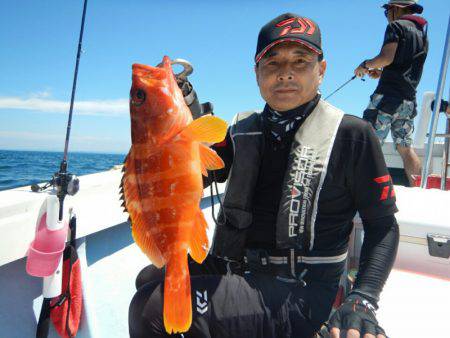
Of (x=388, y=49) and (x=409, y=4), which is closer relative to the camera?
(x=388, y=49)

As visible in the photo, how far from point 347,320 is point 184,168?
99cm

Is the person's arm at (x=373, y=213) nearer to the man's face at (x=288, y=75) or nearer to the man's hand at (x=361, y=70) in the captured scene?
the man's face at (x=288, y=75)

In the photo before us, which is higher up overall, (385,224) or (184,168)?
(184,168)

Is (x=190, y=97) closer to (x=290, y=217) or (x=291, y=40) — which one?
(x=291, y=40)

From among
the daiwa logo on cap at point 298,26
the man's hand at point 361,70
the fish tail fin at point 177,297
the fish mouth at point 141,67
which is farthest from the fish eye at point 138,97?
the man's hand at point 361,70

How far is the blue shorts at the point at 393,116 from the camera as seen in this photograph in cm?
428

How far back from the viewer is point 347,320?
1462mm

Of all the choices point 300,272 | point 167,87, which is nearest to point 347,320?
point 300,272

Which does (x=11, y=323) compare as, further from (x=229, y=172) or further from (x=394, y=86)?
(x=394, y=86)

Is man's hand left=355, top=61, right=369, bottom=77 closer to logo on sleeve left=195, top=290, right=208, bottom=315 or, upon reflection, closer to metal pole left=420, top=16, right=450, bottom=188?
metal pole left=420, top=16, right=450, bottom=188

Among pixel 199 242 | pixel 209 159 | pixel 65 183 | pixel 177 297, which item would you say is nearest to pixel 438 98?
pixel 209 159

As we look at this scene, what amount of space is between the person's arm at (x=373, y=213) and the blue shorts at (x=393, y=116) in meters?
2.77

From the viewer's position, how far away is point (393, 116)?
4.32 m

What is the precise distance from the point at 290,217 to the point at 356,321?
0.58m
